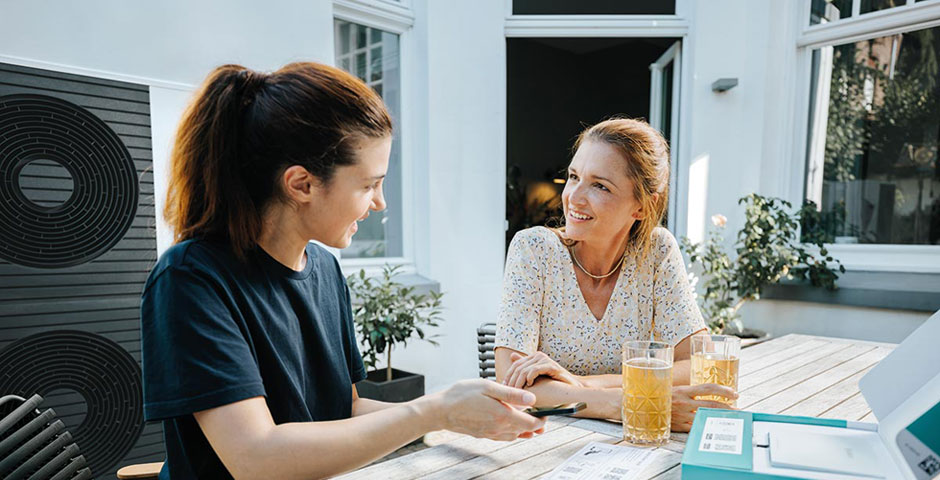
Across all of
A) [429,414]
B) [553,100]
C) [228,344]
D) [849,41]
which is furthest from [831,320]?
[553,100]

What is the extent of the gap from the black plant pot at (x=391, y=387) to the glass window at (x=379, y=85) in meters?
0.84

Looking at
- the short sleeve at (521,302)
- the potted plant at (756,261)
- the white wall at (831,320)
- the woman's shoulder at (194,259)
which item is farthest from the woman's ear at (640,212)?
the white wall at (831,320)

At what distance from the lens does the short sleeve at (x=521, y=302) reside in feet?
4.68

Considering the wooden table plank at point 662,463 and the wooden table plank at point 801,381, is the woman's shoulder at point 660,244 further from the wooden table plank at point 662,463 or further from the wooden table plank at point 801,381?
the wooden table plank at point 662,463

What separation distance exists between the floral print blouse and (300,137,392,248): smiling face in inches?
23.4

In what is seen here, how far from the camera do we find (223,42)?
2.64m

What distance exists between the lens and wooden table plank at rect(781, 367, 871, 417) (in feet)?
4.16

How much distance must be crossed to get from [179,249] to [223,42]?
83.1 inches

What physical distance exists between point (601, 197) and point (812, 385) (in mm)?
731

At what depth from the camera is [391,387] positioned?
2.75m

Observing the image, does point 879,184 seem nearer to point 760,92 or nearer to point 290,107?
point 760,92

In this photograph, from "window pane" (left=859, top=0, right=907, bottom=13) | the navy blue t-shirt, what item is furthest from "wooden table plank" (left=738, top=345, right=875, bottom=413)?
"window pane" (left=859, top=0, right=907, bottom=13)

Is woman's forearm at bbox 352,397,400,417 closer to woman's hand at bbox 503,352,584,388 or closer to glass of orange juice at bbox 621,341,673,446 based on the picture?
woman's hand at bbox 503,352,584,388

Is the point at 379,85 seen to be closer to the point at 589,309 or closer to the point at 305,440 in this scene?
the point at 589,309
